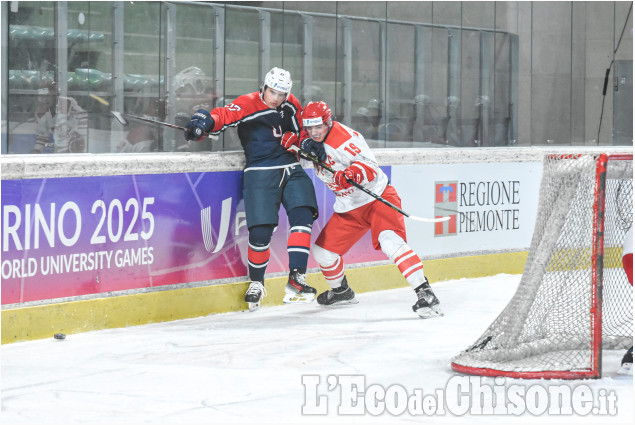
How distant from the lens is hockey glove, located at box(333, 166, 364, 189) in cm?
623

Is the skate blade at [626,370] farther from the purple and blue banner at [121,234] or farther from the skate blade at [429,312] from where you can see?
the purple and blue banner at [121,234]

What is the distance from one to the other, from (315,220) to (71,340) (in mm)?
2102

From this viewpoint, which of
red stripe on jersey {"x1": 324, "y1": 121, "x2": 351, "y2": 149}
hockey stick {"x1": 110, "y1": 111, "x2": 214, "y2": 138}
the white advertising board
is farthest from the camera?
the white advertising board

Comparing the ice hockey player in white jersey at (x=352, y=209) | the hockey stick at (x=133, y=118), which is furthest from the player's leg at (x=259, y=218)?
the hockey stick at (x=133, y=118)

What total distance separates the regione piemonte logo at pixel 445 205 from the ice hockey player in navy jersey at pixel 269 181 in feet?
4.92

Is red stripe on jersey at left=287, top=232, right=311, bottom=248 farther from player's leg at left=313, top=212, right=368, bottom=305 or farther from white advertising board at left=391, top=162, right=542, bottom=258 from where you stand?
white advertising board at left=391, top=162, right=542, bottom=258

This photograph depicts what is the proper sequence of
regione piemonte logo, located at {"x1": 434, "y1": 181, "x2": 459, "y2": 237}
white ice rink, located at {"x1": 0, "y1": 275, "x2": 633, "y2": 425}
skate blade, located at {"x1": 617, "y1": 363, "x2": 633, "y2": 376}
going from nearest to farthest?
white ice rink, located at {"x1": 0, "y1": 275, "x2": 633, "y2": 425} → skate blade, located at {"x1": 617, "y1": 363, "x2": 633, "y2": 376} → regione piemonte logo, located at {"x1": 434, "y1": 181, "x2": 459, "y2": 237}

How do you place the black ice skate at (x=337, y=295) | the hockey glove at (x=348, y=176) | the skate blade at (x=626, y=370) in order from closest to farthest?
the skate blade at (x=626, y=370) < the hockey glove at (x=348, y=176) < the black ice skate at (x=337, y=295)

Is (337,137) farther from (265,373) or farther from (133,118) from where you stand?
(265,373)

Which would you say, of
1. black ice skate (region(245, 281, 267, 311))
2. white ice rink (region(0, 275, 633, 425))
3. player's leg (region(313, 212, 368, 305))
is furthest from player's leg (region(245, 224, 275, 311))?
player's leg (region(313, 212, 368, 305))

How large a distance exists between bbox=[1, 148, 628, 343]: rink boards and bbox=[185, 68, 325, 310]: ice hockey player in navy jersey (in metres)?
0.15

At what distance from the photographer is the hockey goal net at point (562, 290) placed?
15.6 ft

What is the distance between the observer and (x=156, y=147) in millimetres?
6762

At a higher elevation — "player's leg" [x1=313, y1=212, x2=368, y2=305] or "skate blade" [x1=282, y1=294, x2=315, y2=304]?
"player's leg" [x1=313, y1=212, x2=368, y2=305]
